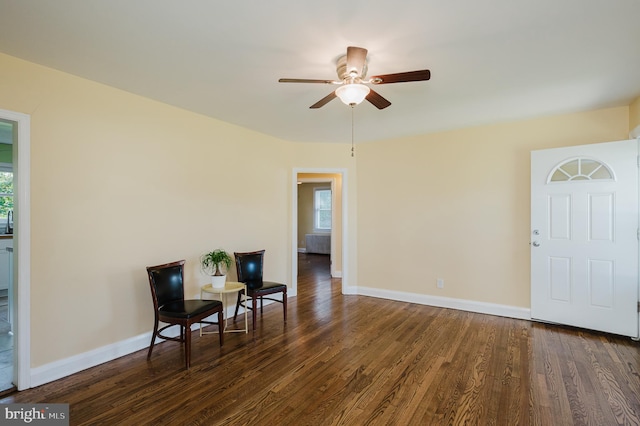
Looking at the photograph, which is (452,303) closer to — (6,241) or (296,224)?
(296,224)

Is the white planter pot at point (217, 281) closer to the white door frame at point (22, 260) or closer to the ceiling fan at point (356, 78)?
the white door frame at point (22, 260)

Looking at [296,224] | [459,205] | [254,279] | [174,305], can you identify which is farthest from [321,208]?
[174,305]

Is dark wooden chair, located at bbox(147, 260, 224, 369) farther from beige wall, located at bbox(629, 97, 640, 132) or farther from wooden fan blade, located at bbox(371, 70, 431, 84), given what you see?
beige wall, located at bbox(629, 97, 640, 132)

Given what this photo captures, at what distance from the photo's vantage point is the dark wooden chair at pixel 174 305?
2.74 m

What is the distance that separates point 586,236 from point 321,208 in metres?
7.43

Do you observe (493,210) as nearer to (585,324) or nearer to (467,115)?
(467,115)

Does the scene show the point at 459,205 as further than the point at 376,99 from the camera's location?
Yes

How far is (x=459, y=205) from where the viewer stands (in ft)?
14.3

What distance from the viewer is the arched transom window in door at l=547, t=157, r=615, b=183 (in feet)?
11.2

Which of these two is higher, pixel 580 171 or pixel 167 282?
pixel 580 171

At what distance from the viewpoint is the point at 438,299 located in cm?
450

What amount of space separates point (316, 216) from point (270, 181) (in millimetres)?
5694

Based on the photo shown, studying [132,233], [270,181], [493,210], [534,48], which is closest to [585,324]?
[493,210]

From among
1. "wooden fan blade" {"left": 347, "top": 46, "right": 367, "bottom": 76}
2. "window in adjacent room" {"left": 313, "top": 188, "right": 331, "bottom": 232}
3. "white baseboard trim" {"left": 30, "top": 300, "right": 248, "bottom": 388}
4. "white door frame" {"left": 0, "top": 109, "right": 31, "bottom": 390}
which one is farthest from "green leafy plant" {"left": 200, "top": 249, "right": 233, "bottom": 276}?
"window in adjacent room" {"left": 313, "top": 188, "right": 331, "bottom": 232}
